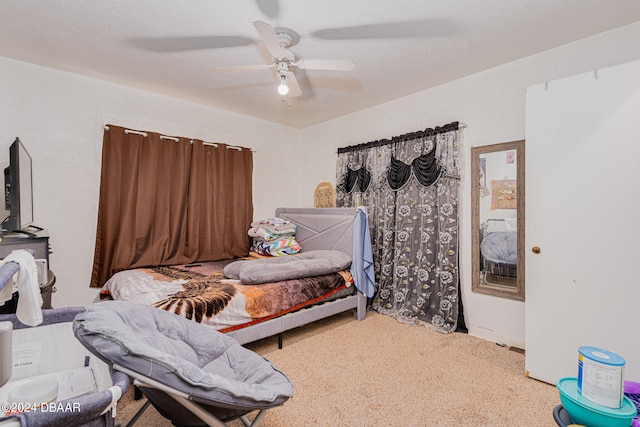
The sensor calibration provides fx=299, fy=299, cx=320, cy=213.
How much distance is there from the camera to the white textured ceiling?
1955 mm

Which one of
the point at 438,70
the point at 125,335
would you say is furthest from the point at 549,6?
the point at 125,335

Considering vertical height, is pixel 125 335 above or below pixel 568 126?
below

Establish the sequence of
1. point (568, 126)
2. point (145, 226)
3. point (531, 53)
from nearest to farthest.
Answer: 1. point (568, 126)
2. point (531, 53)
3. point (145, 226)

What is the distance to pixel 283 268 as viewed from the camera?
2762 millimetres

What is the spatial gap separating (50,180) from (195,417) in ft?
9.46

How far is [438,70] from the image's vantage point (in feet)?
9.40

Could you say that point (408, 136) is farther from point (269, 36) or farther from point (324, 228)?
point (269, 36)

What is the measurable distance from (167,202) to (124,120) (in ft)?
Result: 3.22

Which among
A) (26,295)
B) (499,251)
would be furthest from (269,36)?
(499,251)

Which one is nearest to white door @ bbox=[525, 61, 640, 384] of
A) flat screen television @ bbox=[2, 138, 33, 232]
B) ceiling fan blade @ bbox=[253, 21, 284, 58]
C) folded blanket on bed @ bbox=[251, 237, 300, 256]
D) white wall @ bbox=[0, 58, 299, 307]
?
ceiling fan blade @ bbox=[253, 21, 284, 58]

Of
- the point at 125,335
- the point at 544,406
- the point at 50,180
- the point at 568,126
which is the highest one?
the point at 568,126

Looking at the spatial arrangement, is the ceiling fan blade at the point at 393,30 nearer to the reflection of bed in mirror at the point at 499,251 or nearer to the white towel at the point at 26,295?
the reflection of bed in mirror at the point at 499,251

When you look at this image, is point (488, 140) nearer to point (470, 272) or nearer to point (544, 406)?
point (470, 272)

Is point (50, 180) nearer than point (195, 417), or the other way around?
point (195, 417)
